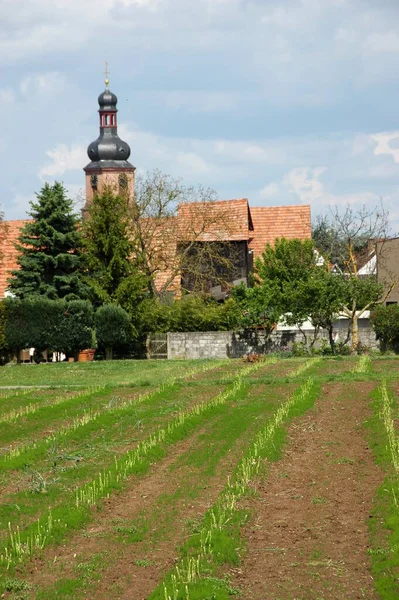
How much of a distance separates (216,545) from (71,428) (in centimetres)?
985

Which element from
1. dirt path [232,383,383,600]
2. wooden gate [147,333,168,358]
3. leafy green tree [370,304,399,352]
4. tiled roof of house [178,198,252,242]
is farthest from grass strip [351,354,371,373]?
tiled roof of house [178,198,252,242]

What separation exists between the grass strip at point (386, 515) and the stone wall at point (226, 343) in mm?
26952

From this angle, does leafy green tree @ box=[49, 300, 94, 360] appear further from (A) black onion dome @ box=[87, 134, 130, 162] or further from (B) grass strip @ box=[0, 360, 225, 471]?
(A) black onion dome @ box=[87, 134, 130, 162]

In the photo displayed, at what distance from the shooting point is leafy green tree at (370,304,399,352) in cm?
4638

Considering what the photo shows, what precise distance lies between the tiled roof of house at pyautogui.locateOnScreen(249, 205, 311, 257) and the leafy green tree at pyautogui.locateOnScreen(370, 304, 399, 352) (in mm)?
16845

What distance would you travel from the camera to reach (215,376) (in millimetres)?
33062

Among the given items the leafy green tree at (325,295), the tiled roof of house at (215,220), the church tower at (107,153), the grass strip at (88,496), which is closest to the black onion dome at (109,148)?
the church tower at (107,153)

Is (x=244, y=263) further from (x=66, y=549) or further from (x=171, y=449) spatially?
(x=66, y=549)

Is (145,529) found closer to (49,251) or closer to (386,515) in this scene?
(386,515)

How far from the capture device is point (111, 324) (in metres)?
46.5

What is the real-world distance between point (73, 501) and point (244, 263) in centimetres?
4579

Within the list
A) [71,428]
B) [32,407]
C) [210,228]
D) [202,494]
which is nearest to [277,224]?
[210,228]

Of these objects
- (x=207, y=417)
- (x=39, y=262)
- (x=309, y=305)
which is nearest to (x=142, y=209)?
(x=39, y=262)

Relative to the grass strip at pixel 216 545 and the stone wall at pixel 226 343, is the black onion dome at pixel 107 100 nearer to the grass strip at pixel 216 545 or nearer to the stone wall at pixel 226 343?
the stone wall at pixel 226 343
